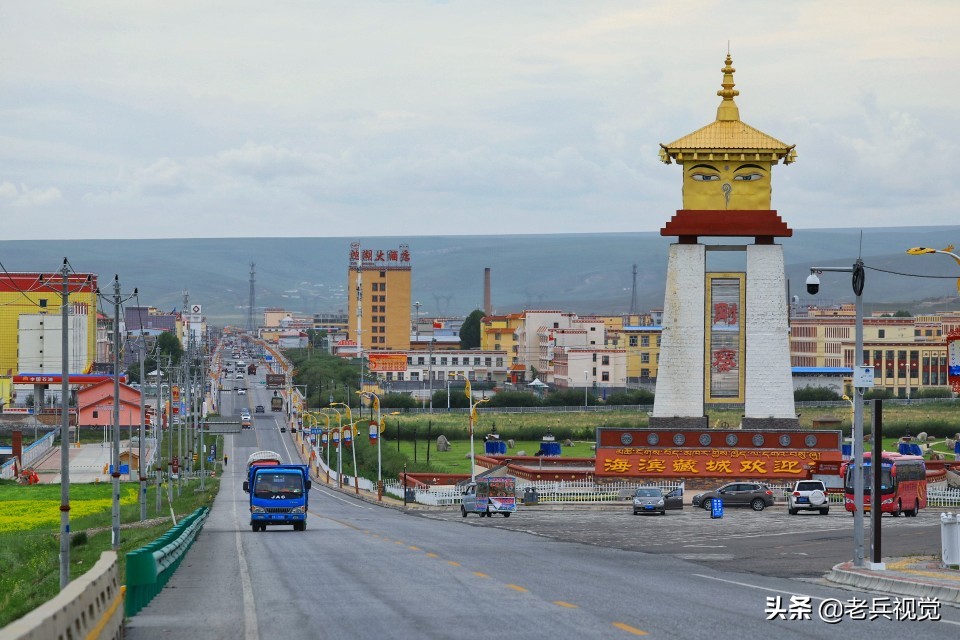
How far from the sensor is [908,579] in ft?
87.7

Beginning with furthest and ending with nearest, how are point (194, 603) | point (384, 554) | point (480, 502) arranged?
point (480, 502) < point (384, 554) < point (194, 603)

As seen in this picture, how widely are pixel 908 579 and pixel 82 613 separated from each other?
52.7ft

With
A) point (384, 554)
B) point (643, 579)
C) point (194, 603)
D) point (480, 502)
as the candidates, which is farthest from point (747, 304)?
point (194, 603)

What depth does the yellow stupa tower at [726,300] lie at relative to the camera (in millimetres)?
79250

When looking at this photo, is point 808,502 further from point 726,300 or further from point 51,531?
point 51,531

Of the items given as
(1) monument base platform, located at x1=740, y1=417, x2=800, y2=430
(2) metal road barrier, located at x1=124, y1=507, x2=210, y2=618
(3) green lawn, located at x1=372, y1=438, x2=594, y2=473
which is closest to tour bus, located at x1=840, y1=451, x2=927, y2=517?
(1) monument base platform, located at x1=740, y1=417, x2=800, y2=430

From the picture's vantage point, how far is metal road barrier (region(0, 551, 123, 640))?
13.2 m

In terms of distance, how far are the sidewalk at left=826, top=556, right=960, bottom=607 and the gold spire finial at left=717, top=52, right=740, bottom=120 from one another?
5243 centimetres

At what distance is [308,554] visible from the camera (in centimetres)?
3597

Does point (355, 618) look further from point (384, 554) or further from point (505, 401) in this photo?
point (505, 401)

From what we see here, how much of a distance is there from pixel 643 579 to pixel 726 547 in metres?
12.7

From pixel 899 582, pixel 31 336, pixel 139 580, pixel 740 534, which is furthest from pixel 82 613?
pixel 31 336

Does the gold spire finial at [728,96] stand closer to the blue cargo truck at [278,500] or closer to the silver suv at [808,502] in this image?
the silver suv at [808,502]

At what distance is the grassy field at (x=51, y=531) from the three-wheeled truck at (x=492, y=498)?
12.9 m
